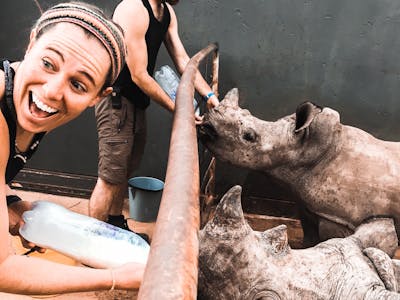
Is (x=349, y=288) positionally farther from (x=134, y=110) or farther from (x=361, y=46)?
(x=361, y=46)

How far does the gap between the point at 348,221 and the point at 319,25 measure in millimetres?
2338

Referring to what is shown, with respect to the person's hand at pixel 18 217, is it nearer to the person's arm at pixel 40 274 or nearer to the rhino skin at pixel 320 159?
the person's arm at pixel 40 274

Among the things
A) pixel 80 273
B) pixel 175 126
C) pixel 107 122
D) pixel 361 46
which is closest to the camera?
pixel 80 273

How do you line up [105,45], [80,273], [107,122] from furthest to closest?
1. [107,122]
2. [105,45]
3. [80,273]

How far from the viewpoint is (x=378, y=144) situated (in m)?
2.85

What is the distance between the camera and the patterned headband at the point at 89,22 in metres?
1.67

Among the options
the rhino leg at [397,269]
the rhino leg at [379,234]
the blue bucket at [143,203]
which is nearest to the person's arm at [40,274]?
the rhino leg at [397,269]

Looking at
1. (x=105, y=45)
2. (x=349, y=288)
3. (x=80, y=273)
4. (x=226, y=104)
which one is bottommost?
(x=80, y=273)

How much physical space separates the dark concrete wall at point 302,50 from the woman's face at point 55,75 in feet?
9.78

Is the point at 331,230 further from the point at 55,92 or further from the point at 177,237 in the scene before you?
the point at 177,237

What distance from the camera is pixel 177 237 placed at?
0.92 meters

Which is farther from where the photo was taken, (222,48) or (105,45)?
(222,48)

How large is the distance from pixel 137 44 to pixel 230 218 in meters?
2.05

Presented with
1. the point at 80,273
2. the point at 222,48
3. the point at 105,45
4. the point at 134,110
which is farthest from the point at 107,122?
the point at 80,273
